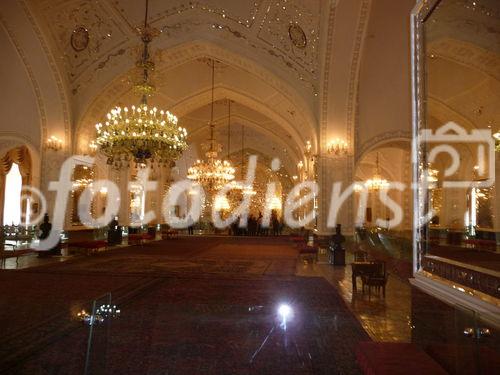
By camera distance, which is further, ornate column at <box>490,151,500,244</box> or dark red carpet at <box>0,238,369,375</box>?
dark red carpet at <box>0,238,369,375</box>

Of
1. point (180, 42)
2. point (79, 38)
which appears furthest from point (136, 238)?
point (180, 42)

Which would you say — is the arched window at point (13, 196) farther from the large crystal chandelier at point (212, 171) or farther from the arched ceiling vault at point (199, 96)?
the large crystal chandelier at point (212, 171)

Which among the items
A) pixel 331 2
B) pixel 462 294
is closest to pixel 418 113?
pixel 462 294

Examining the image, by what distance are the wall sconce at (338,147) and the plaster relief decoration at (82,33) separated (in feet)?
19.0

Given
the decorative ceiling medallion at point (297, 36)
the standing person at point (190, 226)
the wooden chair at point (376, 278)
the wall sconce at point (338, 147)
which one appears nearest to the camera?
the wooden chair at point (376, 278)

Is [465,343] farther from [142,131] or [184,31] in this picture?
[184,31]

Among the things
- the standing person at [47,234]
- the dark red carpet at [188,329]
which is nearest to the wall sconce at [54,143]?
the standing person at [47,234]

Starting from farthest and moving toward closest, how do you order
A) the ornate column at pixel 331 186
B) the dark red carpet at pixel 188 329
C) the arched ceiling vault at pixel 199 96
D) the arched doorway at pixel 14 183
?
the arched doorway at pixel 14 183, the arched ceiling vault at pixel 199 96, the ornate column at pixel 331 186, the dark red carpet at pixel 188 329

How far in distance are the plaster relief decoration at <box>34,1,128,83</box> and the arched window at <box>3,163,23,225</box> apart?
18.2 feet

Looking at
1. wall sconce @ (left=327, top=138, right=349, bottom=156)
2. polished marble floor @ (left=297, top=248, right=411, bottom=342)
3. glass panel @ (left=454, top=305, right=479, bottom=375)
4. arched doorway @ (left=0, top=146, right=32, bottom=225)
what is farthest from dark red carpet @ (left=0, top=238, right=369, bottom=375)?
arched doorway @ (left=0, top=146, right=32, bottom=225)

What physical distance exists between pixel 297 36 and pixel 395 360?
8.96 meters

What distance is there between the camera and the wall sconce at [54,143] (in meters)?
11.9

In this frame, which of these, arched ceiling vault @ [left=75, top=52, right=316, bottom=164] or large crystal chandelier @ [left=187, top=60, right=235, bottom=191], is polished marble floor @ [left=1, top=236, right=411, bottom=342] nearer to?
arched ceiling vault @ [left=75, top=52, right=316, bottom=164]

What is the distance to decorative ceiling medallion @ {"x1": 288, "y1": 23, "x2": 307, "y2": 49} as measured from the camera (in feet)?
33.1
